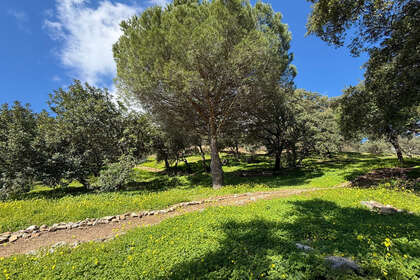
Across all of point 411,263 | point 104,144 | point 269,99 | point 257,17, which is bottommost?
point 411,263

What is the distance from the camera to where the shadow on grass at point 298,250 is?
359 cm

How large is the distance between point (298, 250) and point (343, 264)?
0.95 meters

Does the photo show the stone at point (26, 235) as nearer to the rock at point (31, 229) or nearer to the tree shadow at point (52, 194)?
the rock at point (31, 229)

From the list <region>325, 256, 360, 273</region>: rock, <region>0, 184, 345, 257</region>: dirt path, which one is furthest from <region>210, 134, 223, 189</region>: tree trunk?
<region>325, 256, 360, 273</region>: rock

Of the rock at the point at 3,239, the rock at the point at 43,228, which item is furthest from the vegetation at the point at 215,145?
the rock at the point at 43,228

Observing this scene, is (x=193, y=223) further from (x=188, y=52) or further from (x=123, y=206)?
(x=188, y=52)

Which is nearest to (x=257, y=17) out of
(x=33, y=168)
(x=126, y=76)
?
(x=126, y=76)

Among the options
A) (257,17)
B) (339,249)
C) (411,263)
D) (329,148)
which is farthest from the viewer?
(329,148)

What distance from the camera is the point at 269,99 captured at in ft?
54.0

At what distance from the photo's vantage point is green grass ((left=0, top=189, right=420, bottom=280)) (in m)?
3.68

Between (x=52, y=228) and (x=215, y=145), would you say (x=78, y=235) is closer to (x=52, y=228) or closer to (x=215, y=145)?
(x=52, y=228)

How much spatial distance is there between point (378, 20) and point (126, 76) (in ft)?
57.5

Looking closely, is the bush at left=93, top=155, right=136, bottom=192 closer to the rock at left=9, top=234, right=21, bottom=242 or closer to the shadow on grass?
the rock at left=9, top=234, right=21, bottom=242

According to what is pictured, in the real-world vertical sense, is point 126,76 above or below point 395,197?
above
